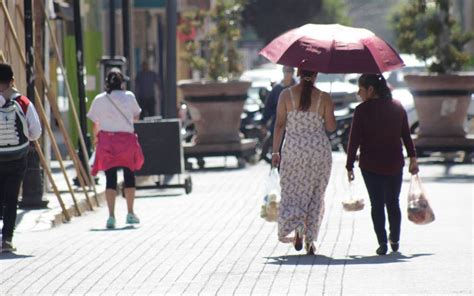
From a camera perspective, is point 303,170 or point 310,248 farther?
point 303,170

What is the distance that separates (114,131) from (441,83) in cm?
1075

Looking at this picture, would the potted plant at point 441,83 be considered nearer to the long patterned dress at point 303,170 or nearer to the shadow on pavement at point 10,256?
the long patterned dress at point 303,170

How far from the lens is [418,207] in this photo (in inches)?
538

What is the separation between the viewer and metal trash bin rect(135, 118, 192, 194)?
2202 centimetres

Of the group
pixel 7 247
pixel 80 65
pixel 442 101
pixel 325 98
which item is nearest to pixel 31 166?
pixel 80 65

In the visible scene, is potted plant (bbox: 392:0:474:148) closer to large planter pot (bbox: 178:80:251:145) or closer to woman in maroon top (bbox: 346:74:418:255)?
large planter pot (bbox: 178:80:251:145)

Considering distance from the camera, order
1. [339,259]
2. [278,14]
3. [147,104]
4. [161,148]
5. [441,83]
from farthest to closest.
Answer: [278,14] → [147,104] → [441,83] → [161,148] → [339,259]

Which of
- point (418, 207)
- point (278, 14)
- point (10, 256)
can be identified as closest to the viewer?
point (418, 207)

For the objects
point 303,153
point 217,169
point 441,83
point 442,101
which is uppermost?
point 303,153

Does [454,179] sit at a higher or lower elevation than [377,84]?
lower

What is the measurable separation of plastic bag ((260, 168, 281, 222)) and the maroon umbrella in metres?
1.07

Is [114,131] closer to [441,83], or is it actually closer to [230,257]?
[230,257]

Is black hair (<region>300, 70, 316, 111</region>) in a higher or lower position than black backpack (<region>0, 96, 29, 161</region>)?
higher

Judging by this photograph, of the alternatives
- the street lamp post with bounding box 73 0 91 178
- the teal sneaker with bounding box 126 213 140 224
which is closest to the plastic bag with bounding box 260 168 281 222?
the teal sneaker with bounding box 126 213 140 224
